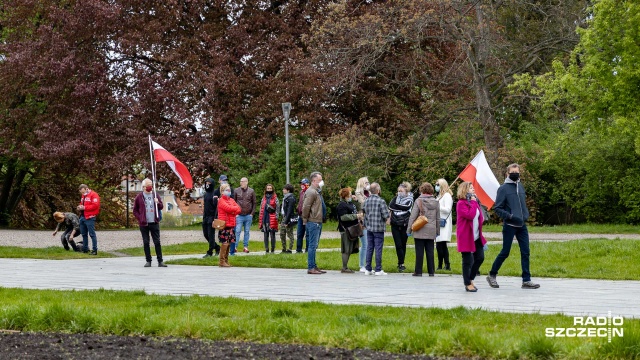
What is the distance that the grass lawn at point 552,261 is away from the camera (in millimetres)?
16641

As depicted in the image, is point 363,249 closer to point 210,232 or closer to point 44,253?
point 210,232

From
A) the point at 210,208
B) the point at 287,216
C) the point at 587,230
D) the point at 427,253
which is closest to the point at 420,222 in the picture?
the point at 427,253

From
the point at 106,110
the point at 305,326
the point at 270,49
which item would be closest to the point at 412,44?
the point at 270,49

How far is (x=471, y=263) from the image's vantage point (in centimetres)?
1373

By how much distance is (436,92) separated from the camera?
39.1 meters

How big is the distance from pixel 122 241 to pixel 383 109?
43.6 feet

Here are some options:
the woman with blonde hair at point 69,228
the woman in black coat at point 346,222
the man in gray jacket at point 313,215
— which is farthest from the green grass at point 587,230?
the man in gray jacket at point 313,215

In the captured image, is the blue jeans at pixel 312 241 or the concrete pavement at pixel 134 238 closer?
the blue jeans at pixel 312 241

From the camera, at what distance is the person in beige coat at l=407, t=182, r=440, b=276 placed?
16781 mm

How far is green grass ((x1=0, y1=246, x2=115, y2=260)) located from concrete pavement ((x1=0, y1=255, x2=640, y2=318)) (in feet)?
11.4

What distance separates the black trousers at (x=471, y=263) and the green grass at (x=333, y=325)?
9.29 ft

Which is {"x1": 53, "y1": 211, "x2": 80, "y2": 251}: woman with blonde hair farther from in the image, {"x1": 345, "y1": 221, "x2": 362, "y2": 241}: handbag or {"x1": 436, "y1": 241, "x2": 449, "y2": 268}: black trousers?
{"x1": 436, "y1": 241, "x2": 449, "y2": 268}: black trousers

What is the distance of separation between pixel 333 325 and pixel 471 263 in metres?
4.99

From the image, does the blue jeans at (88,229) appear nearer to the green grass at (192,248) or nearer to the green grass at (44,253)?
the green grass at (44,253)
